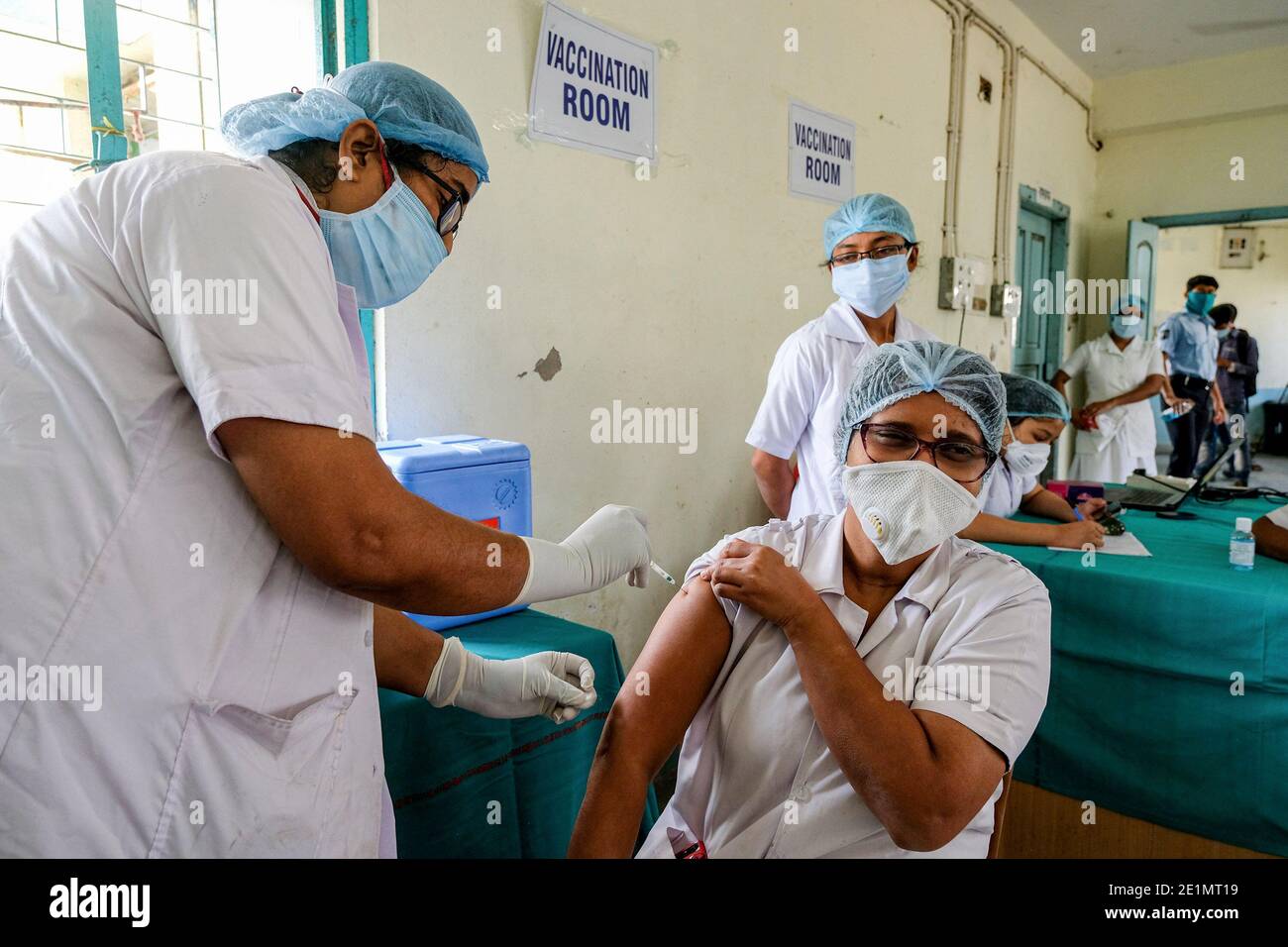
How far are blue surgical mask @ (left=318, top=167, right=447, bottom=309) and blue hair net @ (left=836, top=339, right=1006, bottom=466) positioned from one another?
692 millimetres

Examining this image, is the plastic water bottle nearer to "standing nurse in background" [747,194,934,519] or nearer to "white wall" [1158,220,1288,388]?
"standing nurse in background" [747,194,934,519]

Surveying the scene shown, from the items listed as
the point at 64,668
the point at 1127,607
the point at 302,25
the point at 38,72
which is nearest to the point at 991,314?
the point at 1127,607

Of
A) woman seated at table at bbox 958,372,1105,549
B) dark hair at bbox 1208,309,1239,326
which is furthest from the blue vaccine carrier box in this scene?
dark hair at bbox 1208,309,1239,326

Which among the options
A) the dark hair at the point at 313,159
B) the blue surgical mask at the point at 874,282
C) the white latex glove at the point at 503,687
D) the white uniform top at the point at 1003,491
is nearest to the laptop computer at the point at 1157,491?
the white uniform top at the point at 1003,491

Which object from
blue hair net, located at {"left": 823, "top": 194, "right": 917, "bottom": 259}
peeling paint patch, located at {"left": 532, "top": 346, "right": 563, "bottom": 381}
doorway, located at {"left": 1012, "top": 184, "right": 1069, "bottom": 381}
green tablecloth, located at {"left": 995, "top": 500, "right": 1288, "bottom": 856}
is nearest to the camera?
green tablecloth, located at {"left": 995, "top": 500, "right": 1288, "bottom": 856}

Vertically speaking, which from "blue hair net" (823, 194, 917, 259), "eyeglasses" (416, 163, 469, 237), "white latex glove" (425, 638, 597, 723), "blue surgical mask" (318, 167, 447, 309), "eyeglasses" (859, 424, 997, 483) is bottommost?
"white latex glove" (425, 638, 597, 723)

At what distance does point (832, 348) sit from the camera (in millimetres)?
2285

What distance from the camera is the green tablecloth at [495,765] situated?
1.31 m

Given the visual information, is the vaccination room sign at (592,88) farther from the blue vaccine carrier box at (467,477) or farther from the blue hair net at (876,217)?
the blue vaccine carrier box at (467,477)

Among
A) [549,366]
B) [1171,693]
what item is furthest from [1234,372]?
[549,366]

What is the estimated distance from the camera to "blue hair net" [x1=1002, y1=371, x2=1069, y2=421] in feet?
7.63

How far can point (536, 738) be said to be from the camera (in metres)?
1.49

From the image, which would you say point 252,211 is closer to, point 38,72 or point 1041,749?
point 38,72

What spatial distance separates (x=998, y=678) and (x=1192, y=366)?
19.1 ft
